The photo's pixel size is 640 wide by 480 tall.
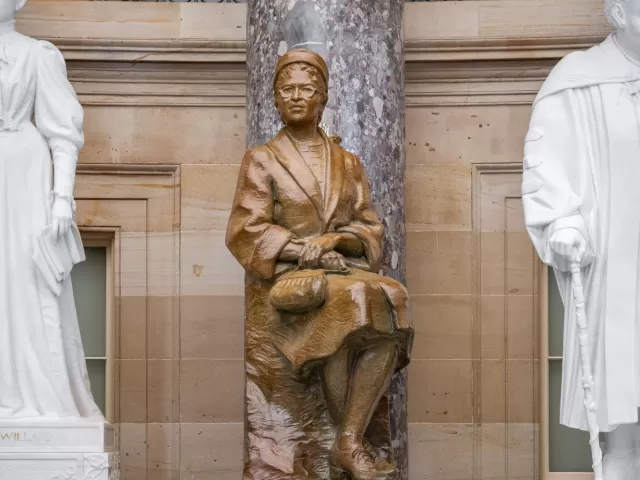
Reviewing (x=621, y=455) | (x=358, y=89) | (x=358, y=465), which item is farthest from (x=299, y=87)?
(x=621, y=455)

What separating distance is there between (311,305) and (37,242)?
5.34 feet

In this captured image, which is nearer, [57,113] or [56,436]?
[56,436]

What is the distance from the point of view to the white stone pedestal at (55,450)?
9.48 meters

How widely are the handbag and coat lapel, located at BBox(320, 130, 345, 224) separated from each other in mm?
409

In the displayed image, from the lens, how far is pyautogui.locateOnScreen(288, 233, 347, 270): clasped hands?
917 cm

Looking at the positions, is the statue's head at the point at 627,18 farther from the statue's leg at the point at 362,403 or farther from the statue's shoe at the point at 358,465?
the statue's shoe at the point at 358,465

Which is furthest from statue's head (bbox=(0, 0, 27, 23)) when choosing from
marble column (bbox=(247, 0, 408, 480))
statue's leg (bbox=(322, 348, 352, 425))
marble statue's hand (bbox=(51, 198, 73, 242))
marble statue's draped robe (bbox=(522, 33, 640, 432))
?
marble statue's draped robe (bbox=(522, 33, 640, 432))

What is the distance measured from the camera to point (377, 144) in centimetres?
1108

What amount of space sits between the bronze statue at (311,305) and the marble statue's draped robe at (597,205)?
0.88 meters

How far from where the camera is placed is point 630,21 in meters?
9.91

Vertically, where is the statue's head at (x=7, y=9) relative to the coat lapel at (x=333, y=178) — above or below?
above

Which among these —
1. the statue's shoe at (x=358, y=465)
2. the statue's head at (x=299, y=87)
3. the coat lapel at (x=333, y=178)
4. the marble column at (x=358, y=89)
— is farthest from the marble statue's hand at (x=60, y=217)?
the statue's shoe at (x=358, y=465)

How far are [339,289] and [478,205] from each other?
3.23 meters

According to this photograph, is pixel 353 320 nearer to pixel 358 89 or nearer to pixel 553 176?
pixel 553 176
